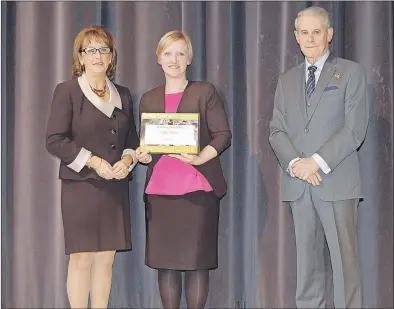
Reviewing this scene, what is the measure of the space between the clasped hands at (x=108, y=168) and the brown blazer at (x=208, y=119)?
162 mm

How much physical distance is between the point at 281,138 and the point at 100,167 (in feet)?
3.06

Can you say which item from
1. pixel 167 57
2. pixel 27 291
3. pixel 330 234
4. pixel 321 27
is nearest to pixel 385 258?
pixel 330 234

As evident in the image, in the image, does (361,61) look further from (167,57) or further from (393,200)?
(167,57)

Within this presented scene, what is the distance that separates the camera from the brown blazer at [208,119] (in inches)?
121

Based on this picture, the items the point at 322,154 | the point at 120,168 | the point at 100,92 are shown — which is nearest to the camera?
the point at 322,154

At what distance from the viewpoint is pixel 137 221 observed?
370 centimetres

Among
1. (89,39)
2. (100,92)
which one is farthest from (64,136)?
(89,39)

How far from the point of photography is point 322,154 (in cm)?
292

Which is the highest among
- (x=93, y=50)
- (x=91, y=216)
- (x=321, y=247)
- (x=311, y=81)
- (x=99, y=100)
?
(x=93, y=50)

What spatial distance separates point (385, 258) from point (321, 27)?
1.46 meters

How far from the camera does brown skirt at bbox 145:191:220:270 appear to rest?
120 inches

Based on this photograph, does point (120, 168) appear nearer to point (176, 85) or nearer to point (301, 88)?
point (176, 85)

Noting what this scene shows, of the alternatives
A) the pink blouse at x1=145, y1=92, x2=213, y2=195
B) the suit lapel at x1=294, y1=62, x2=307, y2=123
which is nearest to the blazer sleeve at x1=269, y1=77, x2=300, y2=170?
the suit lapel at x1=294, y1=62, x2=307, y2=123

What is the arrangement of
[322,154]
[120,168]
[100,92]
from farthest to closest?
[100,92]
[120,168]
[322,154]
